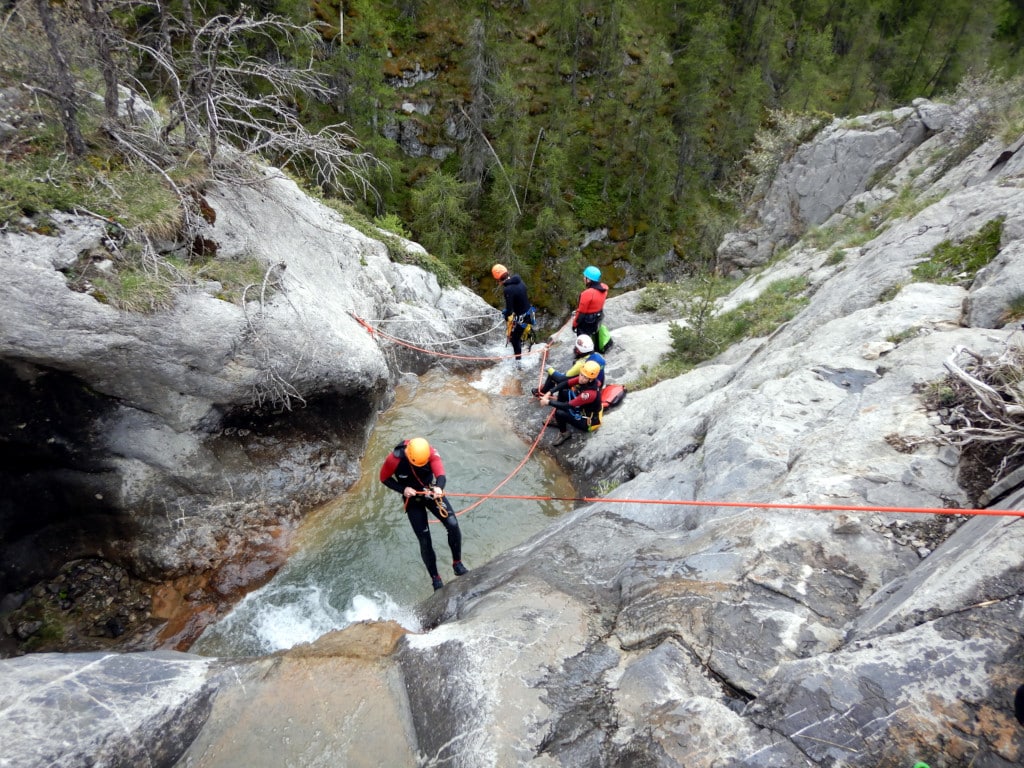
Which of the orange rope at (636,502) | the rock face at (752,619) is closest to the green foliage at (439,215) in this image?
the orange rope at (636,502)

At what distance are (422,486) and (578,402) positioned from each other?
3.96 meters

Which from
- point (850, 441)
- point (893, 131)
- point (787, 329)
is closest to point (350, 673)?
point (850, 441)

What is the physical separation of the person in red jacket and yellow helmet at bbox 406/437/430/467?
583 centimetres

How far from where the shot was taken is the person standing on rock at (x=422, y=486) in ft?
20.6

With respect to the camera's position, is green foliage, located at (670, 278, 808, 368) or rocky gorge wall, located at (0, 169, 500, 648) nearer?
rocky gorge wall, located at (0, 169, 500, 648)

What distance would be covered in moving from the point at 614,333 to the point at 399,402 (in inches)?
239

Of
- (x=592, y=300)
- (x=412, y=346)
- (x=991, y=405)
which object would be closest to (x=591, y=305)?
(x=592, y=300)

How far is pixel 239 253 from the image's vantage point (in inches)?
308

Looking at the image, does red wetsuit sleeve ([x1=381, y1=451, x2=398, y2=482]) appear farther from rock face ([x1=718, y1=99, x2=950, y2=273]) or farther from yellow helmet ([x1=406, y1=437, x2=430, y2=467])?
rock face ([x1=718, y1=99, x2=950, y2=273])

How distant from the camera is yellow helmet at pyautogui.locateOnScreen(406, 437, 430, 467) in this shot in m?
6.21

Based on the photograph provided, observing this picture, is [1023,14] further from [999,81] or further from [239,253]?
[239,253]

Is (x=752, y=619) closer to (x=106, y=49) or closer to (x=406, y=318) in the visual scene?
(x=106, y=49)

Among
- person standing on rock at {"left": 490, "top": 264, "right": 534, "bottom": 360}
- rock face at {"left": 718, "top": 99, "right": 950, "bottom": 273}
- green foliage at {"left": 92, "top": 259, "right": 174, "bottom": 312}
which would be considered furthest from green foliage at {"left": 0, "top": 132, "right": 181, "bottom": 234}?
rock face at {"left": 718, "top": 99, "right": 950, "bottom": 273}

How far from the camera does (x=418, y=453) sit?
→ 6.21m
